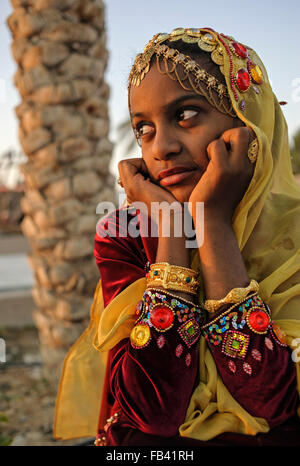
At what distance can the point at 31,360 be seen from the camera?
16.1 feet

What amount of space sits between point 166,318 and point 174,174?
1.62 ft

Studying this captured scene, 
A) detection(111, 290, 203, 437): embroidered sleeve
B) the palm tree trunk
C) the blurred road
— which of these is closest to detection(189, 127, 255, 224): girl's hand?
detection(111, 290, 203, 437): embroidered sleeve

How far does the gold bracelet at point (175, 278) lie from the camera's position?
1.35 meters


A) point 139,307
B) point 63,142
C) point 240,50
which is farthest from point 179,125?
point 63,142

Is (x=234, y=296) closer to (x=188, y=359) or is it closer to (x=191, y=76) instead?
(x=188, y=359)

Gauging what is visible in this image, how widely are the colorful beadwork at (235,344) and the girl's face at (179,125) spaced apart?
1.59 feet

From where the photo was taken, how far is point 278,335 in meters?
1.31

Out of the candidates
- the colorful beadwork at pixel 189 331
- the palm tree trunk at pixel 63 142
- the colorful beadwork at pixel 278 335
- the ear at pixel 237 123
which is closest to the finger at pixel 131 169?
the ear at pixel 237 123

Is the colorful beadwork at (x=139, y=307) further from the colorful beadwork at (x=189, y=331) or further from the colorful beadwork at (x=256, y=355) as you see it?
the colorful beadwork at (x=256, y=355)

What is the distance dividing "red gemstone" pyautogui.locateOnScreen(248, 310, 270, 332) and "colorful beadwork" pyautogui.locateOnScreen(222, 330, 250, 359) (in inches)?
1.7
